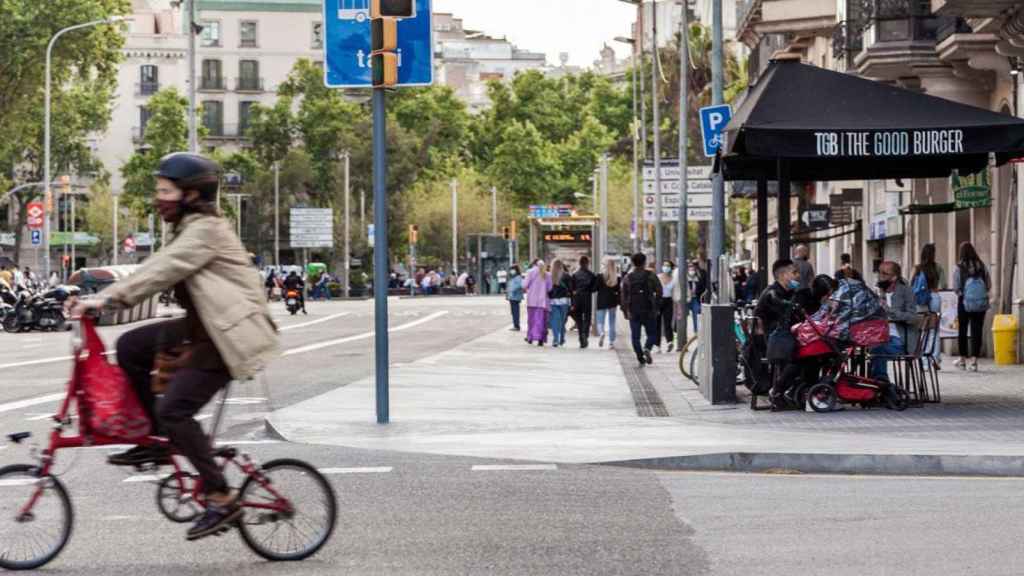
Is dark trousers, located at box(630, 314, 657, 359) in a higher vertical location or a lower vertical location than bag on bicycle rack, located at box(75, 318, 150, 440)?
lower

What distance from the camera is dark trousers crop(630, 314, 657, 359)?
95.4ft

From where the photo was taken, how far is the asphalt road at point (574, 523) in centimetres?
872

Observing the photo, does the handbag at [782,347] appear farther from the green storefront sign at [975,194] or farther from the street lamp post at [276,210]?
the street lamp post at [276,210]

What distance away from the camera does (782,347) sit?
1762 centimetres

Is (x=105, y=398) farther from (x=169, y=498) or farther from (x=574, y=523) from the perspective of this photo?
Result: (x=574, y=523)

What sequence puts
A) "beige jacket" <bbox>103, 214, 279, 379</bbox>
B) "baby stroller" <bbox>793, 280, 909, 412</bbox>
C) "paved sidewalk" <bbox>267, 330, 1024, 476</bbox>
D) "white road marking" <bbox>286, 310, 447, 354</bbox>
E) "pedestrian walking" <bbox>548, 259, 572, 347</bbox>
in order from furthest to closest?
"pedestrian walking" <bbox>548, 259, 572, 347</bbox>, "white road marking" <bbox>286, 310, 447, 354</bbox>, "baby stroller" <bbox>793, 280, 909, 412</bbox>, "paved sidewalk" <bbox>267, 330, 1024, 476</bbox>, "beige jacket" <bbox>103, 214, 279, 379</bbox>

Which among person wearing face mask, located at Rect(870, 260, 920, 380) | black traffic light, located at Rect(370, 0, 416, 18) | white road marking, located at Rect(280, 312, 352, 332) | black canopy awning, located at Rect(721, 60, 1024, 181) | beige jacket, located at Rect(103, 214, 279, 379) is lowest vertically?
white road marking, located at Rect(280, 312, 352, 332)

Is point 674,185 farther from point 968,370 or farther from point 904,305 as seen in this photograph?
point 904,305

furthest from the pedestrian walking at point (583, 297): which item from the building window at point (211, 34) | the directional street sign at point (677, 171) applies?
the building window at point (211, 34)

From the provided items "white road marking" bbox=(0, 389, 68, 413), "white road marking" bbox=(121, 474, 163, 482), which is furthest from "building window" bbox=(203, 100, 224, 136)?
"white road marking" bbox=(121, 474, 163, 482)

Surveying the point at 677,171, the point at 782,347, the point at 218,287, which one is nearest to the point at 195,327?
the point at 218,287

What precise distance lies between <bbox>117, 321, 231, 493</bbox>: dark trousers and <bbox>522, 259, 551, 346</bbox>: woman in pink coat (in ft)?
92.8

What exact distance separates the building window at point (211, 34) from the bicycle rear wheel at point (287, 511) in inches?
4464

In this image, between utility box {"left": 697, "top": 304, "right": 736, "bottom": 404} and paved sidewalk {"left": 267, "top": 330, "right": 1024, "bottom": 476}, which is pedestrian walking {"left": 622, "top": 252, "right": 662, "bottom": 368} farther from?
utility box {"left": 697, "top": 304, "right": 736, "bottom": 404}
